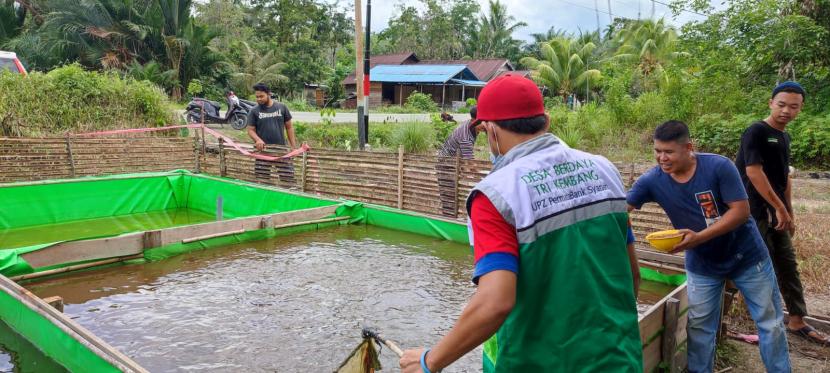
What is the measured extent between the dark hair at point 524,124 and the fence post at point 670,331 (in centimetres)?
187

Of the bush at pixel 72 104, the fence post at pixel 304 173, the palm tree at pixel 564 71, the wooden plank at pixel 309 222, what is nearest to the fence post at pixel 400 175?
the wooden plank at pixel 309 222

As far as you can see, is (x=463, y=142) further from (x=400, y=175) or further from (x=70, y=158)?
(x=70, y=158)

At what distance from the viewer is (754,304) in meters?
2.69

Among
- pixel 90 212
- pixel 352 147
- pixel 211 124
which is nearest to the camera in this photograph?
pixel 90 212

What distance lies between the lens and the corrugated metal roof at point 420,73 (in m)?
30.4

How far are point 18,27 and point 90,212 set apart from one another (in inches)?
918

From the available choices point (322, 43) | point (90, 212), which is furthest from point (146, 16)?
point (90, 212)

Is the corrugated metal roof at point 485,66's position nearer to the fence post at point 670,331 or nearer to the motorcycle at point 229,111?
the motorcycle at point 229,111

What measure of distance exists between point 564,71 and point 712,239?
82.8ft

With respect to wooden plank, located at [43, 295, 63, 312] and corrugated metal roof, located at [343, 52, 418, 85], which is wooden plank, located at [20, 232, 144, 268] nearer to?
wooden plank, located at [43, 295, 63, 312]

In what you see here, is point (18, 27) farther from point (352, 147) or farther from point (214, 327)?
point (214, 327)

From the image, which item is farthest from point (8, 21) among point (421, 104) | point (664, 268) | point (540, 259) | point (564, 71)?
point (540, 259)

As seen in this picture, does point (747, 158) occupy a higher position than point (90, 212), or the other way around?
point (747, 158)

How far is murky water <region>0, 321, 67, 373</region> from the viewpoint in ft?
10.4
